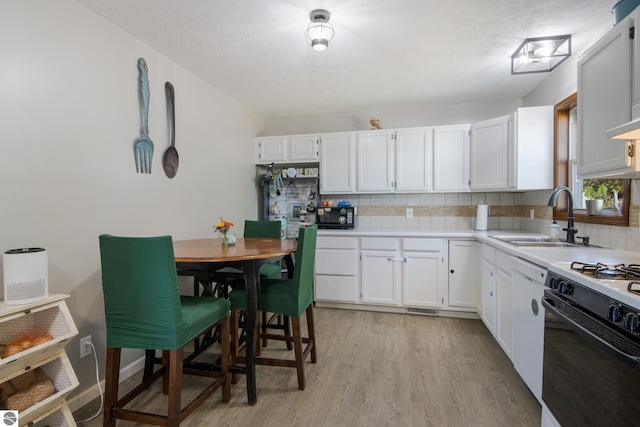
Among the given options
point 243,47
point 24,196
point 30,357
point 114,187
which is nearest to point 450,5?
point 243,47

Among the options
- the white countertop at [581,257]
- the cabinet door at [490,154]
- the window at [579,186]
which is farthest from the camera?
the cabinet door at [490,154]

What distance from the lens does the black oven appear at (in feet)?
3.22

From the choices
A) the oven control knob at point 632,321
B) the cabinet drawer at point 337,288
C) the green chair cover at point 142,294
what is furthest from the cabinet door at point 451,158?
the green chair cover at point 142,294

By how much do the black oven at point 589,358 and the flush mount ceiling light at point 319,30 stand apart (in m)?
1.92

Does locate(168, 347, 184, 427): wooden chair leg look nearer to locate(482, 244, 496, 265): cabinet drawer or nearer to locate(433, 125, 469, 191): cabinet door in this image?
locate(482, 244, 496, 265): cabinet drawer

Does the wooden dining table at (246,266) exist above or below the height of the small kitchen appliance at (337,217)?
below

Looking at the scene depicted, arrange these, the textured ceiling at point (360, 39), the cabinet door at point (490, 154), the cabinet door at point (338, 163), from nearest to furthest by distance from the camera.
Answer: the textured ceiling at point (360, 39)
the cabinet door at point (490, 154)
the cabinet door at point (338, 163)

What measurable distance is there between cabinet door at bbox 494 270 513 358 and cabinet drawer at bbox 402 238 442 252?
82cm

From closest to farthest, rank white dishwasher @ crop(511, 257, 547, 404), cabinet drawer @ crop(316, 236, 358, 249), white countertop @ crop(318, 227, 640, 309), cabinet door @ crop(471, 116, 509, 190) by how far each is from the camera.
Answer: white countertop @ crop(318, 227, 640, 309) → white dishwasher @ crop(511, 257, 547, 404) → cabinet door @ crop(471, 116, 509, 190) → cabinet drawer @ crop(316, 236, 358, 249)

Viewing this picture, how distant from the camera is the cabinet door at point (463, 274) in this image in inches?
125

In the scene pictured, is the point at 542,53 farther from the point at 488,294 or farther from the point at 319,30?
the point at 488,294

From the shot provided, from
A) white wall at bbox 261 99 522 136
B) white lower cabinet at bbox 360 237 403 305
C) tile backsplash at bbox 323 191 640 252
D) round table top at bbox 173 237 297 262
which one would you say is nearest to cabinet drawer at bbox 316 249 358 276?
white lower cabinet at bbox 360 237 403 305

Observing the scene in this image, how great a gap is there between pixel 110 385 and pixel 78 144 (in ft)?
4.51

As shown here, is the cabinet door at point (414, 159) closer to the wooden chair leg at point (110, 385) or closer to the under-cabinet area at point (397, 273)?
the under-cabinet area at point (397, 273)
